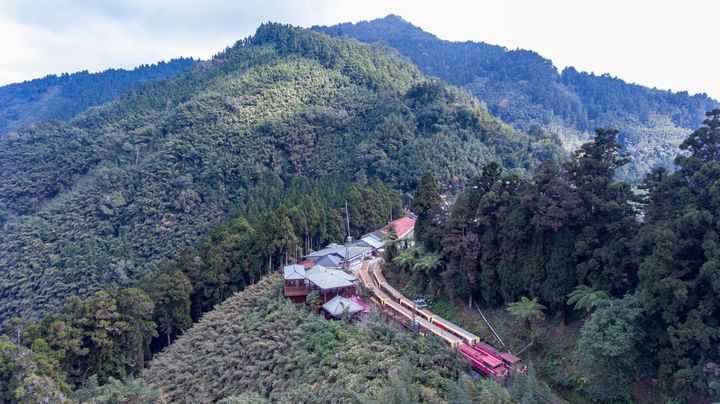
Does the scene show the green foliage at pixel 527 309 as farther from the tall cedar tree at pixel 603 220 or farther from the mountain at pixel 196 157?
the mountain at pixel 196 157

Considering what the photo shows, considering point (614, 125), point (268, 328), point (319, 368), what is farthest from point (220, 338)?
point (614, 125)

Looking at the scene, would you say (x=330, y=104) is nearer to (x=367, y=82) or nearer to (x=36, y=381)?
(x=367, y=82)

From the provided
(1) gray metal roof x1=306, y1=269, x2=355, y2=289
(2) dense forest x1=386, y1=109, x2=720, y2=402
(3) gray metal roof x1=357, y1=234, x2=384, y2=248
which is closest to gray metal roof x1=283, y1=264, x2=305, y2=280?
(1) gray metal roof x1=306, y1=269, x2=355, y2=289

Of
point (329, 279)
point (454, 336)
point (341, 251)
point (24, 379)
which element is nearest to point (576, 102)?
point (341, 251)

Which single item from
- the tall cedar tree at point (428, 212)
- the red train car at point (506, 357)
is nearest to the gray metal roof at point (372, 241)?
the tall cedar tree at point (428, 212)

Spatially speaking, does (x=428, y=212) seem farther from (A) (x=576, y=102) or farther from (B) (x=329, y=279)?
(A) (x=576, y=102)

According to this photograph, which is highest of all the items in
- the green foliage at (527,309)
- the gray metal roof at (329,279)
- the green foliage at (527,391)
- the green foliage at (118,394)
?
the green foliage at (527,309)

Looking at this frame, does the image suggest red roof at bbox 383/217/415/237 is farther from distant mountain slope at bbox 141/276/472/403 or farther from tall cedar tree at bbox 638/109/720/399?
tall cedar tree at bbox 638/109/720/399
